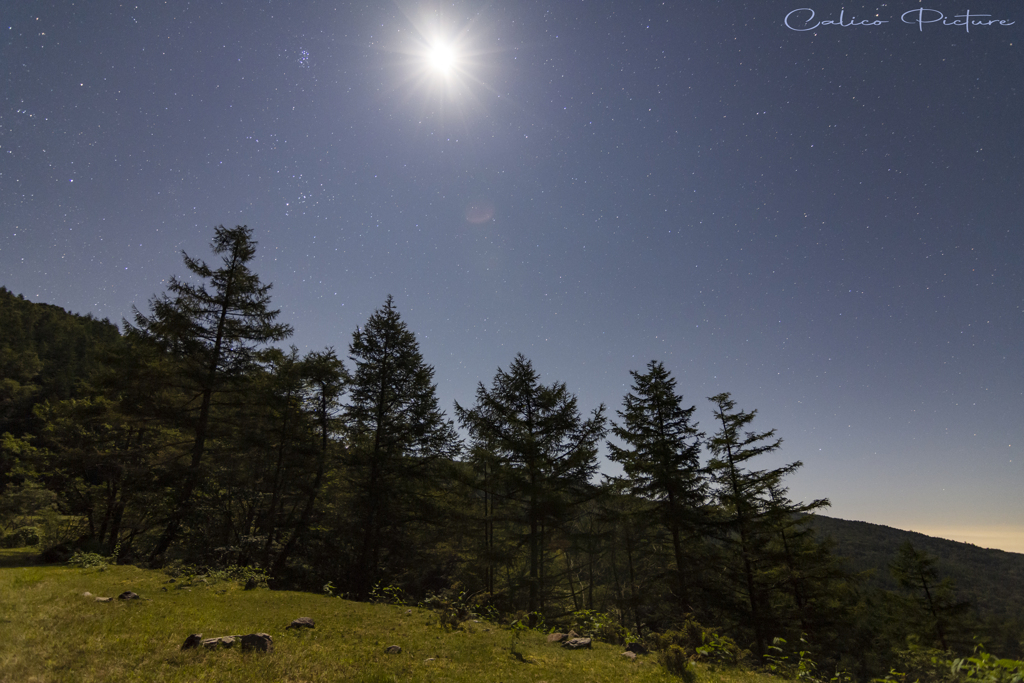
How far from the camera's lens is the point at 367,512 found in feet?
68.4

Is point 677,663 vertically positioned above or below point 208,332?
below

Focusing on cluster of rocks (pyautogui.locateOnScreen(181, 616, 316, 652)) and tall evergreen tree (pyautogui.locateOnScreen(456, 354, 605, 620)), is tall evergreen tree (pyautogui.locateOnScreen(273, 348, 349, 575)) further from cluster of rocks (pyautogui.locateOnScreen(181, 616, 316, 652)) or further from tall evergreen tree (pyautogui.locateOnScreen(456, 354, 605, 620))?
cluster of rocks (pyautogui.locateOnScreen(181, 616, 316, 652))

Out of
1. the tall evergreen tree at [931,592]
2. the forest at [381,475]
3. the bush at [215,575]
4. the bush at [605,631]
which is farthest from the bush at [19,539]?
the tall evergreen tree at [931,592]

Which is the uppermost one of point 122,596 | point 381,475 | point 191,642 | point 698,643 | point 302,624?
point 381,475

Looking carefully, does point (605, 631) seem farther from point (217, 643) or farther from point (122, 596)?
point (122, 596)

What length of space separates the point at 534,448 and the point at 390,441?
27.6 feet

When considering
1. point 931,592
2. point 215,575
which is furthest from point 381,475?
point 931,592

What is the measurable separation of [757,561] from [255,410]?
3009 cm

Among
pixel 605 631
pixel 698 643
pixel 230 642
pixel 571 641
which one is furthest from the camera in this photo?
pixel 605 631

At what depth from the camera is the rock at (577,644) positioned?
11.4 metres

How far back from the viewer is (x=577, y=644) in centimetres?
1143

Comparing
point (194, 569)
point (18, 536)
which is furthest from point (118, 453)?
point (18, 536)

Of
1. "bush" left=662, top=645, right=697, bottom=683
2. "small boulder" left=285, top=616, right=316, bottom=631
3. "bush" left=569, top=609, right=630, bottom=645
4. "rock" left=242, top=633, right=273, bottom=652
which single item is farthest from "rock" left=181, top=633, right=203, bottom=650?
"bush" left=569, top=609, right=630, bottom=645

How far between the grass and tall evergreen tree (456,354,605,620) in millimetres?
6878
